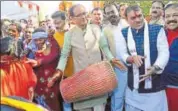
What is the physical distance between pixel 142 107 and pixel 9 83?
1545 millimetres

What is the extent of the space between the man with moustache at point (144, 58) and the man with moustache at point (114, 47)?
21 cm

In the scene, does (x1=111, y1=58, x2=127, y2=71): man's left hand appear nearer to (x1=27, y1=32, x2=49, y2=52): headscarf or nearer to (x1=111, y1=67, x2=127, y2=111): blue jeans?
(x1=111, y1=67, x2=127, y2=111): blue jeans

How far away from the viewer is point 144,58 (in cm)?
432

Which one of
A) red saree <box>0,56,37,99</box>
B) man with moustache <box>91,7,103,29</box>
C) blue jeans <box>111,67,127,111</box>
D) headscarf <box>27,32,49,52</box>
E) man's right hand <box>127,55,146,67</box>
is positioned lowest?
blue jeans <box>111,67,127,111</box>

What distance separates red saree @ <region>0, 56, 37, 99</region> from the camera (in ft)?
12.4

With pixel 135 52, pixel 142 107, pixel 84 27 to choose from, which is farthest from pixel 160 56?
pixel 84 27

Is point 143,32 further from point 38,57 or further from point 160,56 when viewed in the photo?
point 38,57

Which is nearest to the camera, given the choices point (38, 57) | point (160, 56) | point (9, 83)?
point (9, 83)

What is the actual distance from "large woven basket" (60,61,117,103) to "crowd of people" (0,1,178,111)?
0.68ft

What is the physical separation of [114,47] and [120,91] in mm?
532

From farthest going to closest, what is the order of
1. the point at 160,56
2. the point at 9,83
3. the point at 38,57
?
the point at 38,57 → the point at 160,56 → the point at 9,83

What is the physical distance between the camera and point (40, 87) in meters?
4.80

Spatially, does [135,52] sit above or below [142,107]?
A: above

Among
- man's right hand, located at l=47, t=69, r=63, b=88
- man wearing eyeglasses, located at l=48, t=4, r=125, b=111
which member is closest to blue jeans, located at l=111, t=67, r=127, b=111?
man wearing eyeglasses, located at l=48, t=4, r=125, b=111
